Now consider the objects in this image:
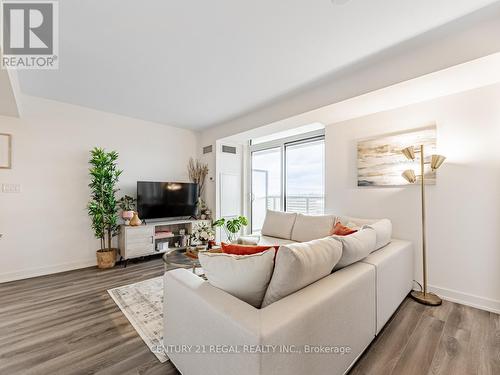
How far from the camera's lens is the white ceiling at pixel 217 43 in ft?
5.32

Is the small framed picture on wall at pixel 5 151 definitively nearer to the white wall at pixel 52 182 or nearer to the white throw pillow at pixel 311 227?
the white wall at pixel 52 182

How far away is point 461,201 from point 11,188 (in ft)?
18.0

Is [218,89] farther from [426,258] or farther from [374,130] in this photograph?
[426,258]

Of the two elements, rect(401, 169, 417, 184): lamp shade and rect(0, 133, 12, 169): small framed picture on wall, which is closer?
rect(401, 169, 417, 184): lamp shade

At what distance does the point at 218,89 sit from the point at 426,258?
3.23 metres

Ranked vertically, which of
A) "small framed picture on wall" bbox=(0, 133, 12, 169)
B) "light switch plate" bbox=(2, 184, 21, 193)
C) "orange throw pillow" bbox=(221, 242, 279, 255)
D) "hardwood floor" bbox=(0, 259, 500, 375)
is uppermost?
"small framed picture on wall" bbox=(0, 133, 12, 169)

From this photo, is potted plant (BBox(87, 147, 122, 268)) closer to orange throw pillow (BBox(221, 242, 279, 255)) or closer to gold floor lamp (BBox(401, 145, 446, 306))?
orange throw pillow (BBox(221, 242, 279, 255))

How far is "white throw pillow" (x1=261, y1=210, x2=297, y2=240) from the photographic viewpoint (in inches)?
131

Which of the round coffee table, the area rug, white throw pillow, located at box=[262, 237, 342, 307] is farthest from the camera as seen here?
the round coffee table

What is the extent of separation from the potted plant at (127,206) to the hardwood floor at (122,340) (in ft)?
4.36

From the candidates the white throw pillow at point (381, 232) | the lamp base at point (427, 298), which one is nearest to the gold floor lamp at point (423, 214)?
the lamp base at point (427, 298)

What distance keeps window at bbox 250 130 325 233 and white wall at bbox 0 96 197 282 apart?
8.44 feet

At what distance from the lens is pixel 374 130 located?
304 cm
